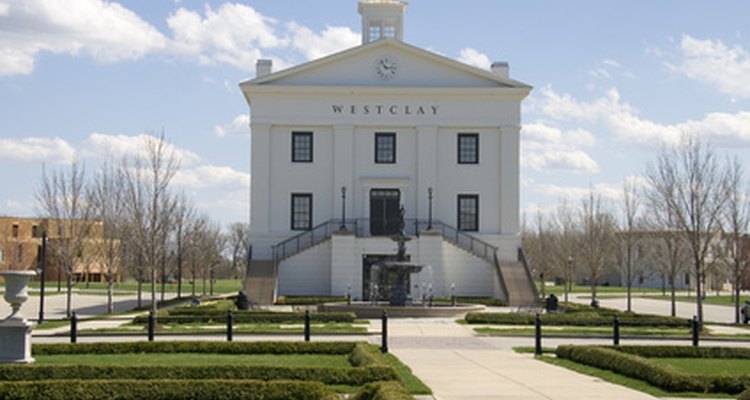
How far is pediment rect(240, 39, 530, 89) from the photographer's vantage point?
165 ft

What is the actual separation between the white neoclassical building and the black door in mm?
50

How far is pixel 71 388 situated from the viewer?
48.6 ft

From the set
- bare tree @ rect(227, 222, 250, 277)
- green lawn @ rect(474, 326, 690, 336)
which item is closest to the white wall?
green lawn @ rect(474, 326, 690, 336)

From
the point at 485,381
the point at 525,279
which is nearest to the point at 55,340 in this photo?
the point at 485,381

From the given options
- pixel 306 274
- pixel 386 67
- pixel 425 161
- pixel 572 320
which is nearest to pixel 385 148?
pixel 425 161

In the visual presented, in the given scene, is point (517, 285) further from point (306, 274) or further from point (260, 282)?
point (260, 282)

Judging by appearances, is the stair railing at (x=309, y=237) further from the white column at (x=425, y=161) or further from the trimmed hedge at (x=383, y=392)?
the trimmed hedge at (x=383, y=392)

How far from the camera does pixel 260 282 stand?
45.7 meters

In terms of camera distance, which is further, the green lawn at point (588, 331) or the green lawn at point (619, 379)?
the green lawn at point (588, 331)

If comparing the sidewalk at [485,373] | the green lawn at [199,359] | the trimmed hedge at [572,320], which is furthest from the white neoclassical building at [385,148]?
the green lawn at [199,359]

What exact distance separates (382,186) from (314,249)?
509 centimetres

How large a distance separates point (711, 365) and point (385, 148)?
105 feet

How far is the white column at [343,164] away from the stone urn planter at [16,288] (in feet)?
104

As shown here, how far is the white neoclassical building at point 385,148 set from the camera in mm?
50219
